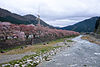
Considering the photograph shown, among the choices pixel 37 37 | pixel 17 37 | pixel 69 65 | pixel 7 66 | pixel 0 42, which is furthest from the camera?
pixel 37 37

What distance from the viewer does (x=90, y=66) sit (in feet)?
30.1

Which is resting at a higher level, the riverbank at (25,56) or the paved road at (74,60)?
the riverbank at (25,56)

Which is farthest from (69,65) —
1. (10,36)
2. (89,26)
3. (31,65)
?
(89,26)

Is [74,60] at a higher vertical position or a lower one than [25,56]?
lower

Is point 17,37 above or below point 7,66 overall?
above

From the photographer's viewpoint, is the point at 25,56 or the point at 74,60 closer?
the point at 74,60

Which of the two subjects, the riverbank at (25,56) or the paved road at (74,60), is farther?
the paved road at (74,60)

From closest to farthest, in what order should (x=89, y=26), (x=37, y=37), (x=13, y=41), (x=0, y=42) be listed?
1. (x=0, y=42)
2. (x=13, y=41)
3. (x=37, y=37)
4. (x=89, y=26)

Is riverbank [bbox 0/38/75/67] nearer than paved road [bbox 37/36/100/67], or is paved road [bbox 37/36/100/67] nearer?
riverbank [bbox 0/38/75/67]

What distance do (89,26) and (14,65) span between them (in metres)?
211

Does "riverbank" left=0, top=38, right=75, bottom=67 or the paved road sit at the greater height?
"riverbank" left=0, top=38, right=75, bottom=67

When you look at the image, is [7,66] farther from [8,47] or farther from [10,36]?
[10,36]

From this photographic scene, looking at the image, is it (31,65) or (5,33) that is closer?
(31,65)

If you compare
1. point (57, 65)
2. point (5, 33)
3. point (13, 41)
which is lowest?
point (57, 65)
